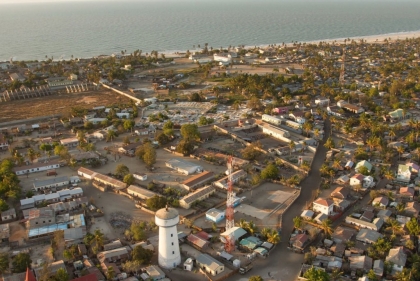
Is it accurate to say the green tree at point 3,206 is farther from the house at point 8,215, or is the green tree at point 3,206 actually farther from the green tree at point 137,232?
the green tree at point 137,232

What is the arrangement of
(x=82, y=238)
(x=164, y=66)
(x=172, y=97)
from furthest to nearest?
(x=164, y=66) < (x=172, y=97) < (x=82, y=238)

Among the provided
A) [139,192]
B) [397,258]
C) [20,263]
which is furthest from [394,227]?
[20,263]

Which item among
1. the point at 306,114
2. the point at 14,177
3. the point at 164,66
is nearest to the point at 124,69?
the point at 164,66

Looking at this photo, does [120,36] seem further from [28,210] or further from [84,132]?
[28,210]

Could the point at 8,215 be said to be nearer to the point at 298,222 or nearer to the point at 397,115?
the point at 298,222

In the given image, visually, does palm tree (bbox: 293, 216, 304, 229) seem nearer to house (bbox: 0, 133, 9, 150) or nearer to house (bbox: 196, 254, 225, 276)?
house (bbox: 196, 254, 225, 276)

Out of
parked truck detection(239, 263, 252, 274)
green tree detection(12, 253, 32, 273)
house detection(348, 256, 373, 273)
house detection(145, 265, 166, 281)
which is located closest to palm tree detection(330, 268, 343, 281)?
house detection(348, 256, 373, 273)
